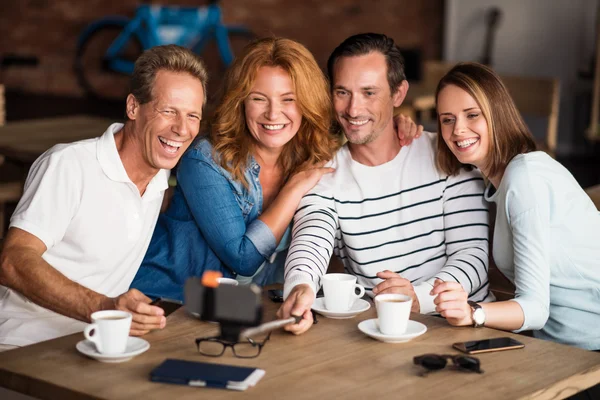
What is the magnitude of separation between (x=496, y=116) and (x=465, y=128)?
85 mm

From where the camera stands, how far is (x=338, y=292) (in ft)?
6.49

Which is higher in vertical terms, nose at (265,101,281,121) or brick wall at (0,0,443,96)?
brick wall at (0,0,443,96)

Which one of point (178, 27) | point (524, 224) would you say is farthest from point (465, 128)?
point (178, 27)

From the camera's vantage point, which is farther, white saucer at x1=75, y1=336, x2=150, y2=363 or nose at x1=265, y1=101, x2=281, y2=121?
nose at x1=265, y1=101, x2=281, y2=121

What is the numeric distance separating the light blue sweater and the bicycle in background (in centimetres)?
679

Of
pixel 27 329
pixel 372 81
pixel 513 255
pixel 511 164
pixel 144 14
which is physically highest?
pixel 144 14

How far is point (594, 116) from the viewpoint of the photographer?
639cm

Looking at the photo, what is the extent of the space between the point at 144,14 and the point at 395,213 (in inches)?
273

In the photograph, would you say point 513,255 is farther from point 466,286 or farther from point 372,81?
point 372,81

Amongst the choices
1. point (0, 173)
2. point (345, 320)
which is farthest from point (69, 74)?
point (345, 320)

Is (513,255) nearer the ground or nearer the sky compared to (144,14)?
nearer the ground

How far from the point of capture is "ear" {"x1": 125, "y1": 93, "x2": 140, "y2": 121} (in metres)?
2.38

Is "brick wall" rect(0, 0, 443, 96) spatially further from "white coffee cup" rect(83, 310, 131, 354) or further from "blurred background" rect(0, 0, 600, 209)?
"white coffee cup" rect(83, 310, 131, 354)

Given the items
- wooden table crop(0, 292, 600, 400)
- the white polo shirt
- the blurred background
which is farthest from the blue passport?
the blurred background
